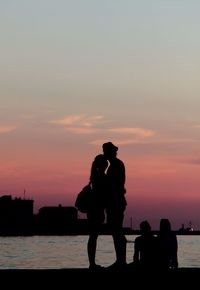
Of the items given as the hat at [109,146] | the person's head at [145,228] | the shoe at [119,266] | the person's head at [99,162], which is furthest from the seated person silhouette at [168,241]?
the hat at [109,146]

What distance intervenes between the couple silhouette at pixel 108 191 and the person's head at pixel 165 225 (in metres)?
4.19

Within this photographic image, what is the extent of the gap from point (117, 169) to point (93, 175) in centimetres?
43

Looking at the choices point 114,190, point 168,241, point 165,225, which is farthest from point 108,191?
point 168,241

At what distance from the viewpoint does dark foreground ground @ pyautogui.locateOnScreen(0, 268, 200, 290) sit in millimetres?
12859

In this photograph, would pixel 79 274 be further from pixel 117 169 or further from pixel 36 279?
pixel 117 169

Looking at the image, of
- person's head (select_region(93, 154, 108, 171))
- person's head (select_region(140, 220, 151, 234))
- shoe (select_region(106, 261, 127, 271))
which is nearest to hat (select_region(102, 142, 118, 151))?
person's head (select_region(93, 154, 108, 171))

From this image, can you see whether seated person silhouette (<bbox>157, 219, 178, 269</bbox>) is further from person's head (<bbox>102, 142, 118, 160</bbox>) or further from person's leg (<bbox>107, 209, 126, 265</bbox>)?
person's head (<bbox>102, 142, 118, 160</bbox>)

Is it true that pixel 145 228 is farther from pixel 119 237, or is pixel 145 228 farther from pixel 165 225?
pixel 165 225

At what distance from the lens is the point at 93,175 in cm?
1462

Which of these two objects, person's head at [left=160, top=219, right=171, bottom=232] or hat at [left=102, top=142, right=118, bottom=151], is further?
person's head at [left=160, top=219, right=171, bottom=232]

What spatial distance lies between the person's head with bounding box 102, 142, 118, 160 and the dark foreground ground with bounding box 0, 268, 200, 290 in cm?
198

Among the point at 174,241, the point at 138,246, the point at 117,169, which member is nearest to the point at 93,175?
the point at 117,169

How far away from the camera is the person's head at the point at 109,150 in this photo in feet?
47.7

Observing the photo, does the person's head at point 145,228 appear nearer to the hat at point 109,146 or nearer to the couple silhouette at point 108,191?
the couple silhouette at point 108,191
